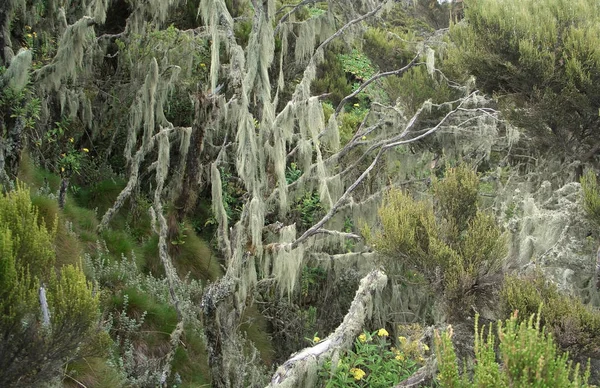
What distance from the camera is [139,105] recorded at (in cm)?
679

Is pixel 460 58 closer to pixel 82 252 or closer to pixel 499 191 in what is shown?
pixel 499 191

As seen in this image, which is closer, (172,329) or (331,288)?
(172,329)

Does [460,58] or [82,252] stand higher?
[460,58]

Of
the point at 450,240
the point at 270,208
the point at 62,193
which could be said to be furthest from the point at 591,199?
the point at 62,193

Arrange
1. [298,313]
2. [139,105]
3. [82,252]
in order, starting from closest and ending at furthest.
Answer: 1. [82,252]
2. [139,105]
3. [298,313]

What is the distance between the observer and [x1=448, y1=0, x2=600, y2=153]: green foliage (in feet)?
24.2

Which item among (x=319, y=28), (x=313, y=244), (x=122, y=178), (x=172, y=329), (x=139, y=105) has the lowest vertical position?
(x=172, y=329)

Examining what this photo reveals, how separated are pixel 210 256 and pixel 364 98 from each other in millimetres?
6532

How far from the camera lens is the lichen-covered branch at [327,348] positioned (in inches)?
152

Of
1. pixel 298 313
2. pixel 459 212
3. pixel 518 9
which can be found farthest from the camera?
pixel 518 9

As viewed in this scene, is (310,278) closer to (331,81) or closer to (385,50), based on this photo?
(331,81)

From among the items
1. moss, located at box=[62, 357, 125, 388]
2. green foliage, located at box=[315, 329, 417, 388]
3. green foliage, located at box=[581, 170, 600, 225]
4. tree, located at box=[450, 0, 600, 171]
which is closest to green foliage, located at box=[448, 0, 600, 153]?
tree, located at box=[450, 0, 600, 171]

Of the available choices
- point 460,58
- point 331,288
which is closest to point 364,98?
point 460,58

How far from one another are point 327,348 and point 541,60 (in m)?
→ 5.63
